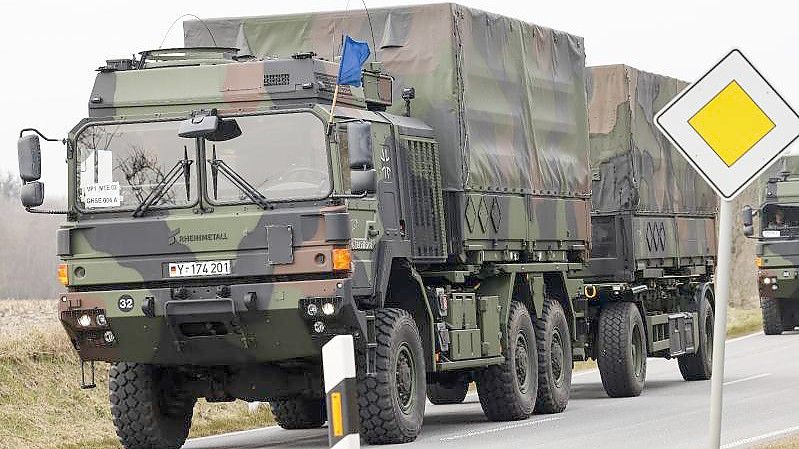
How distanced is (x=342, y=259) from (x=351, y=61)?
1913 mm

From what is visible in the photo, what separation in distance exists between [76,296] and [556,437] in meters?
4.45

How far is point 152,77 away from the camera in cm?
1533

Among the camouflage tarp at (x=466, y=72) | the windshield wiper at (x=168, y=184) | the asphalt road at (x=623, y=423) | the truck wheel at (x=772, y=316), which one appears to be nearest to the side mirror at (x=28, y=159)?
the windshield wiper at (x=168, y=184)

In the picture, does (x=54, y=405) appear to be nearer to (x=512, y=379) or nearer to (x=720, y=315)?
(x=512, y=379)

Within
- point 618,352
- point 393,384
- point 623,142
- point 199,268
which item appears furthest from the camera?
point 623,142

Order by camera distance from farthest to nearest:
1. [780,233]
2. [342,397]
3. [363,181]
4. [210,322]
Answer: [780,233] → [210,322] → [363,181] → [342,397]

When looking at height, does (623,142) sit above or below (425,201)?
above

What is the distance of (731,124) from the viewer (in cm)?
966

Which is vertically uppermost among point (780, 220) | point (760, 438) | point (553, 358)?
point (780, 220)

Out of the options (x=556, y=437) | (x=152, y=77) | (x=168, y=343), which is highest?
(x=152, y=77)

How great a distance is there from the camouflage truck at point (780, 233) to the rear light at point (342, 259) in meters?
21.5

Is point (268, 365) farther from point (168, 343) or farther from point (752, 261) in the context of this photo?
point (752, 261)

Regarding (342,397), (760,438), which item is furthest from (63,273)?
(342,397)

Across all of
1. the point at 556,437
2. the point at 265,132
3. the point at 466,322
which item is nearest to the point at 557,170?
the point at 466,322
